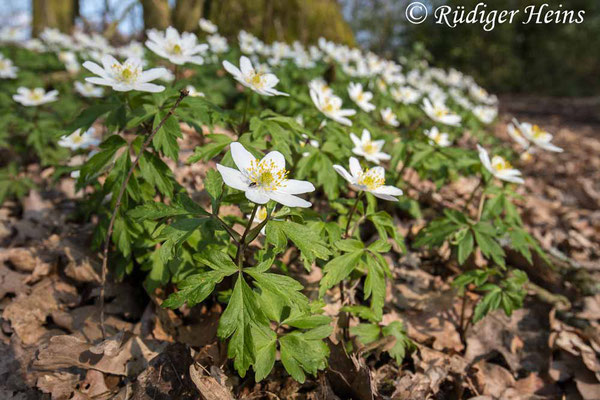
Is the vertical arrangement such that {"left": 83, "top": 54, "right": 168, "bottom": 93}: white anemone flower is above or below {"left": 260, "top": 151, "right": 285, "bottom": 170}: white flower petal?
above

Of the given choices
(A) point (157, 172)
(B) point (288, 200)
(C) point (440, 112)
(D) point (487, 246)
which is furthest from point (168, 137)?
(C) point (440, 112)

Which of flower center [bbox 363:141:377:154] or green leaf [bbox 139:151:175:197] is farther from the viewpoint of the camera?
flower center [bbox 363:141:377:154]

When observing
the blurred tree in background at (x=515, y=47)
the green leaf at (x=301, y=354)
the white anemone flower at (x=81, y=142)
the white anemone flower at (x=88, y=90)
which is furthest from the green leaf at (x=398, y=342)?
the blurred tree in background at (x=515, y=47)

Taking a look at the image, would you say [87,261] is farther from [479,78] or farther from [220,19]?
[479,78]

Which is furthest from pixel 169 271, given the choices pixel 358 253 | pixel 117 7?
pixel 117 7

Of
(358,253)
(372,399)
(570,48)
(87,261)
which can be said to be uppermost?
(570,48)

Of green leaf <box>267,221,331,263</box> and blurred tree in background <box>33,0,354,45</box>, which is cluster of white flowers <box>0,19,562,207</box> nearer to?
green leaf <box>267,221,331,263</box>

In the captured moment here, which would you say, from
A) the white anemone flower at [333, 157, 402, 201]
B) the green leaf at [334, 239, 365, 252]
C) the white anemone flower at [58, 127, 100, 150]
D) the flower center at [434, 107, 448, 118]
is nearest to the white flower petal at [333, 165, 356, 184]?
the white anemone flower at [333, 157, 402, 201]
